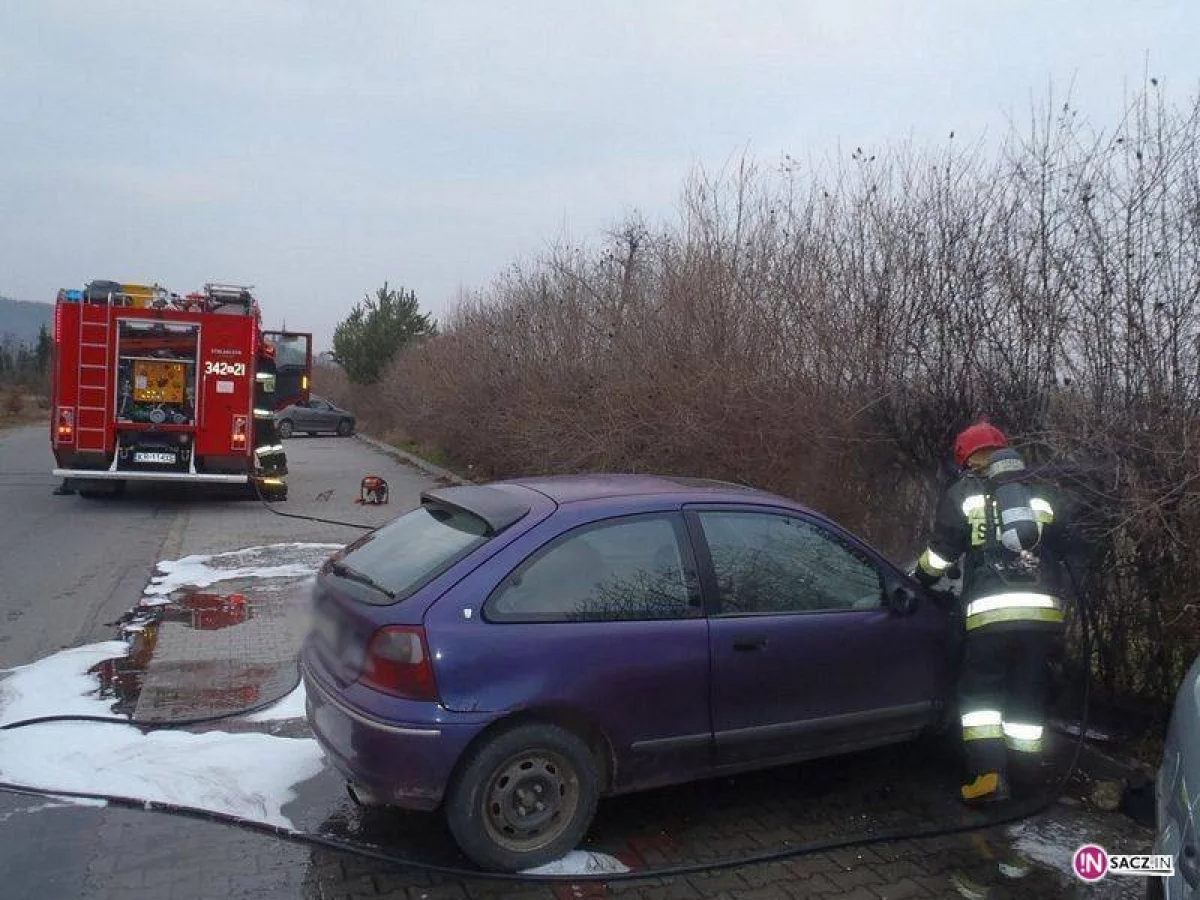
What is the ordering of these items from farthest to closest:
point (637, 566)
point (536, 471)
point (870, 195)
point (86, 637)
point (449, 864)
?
point (536, 471), point (870, 195), point (86, 637), point (637, 566), point (449, 864)

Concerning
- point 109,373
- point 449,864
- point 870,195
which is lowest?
point 449,864

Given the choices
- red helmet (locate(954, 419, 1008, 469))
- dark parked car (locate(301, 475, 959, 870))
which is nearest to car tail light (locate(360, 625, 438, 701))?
dark parked car (locate(301, 475, 959, 870))

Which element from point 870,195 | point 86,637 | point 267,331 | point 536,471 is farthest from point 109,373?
point 870,195

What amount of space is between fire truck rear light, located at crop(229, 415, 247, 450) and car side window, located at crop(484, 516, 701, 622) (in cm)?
1168

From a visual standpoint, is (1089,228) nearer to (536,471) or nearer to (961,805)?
(961,805)

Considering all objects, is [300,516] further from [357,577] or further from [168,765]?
[357,577]

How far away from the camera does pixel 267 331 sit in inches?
628

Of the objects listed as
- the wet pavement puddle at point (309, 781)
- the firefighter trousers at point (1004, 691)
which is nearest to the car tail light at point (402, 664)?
the wet pavement puddle at point (309, 781)

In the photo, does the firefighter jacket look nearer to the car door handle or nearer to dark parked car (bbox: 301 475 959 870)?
dark parked car (bbox: 301 475 959 870)

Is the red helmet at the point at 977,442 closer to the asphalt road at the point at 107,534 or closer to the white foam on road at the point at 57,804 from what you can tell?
the white foam on road at the point at 57,804

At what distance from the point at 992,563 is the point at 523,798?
2418 millimetres

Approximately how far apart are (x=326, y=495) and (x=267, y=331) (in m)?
2.93

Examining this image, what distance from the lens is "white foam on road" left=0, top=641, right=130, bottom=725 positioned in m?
5.73

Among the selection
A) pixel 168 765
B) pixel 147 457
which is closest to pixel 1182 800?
pixel 168 765
